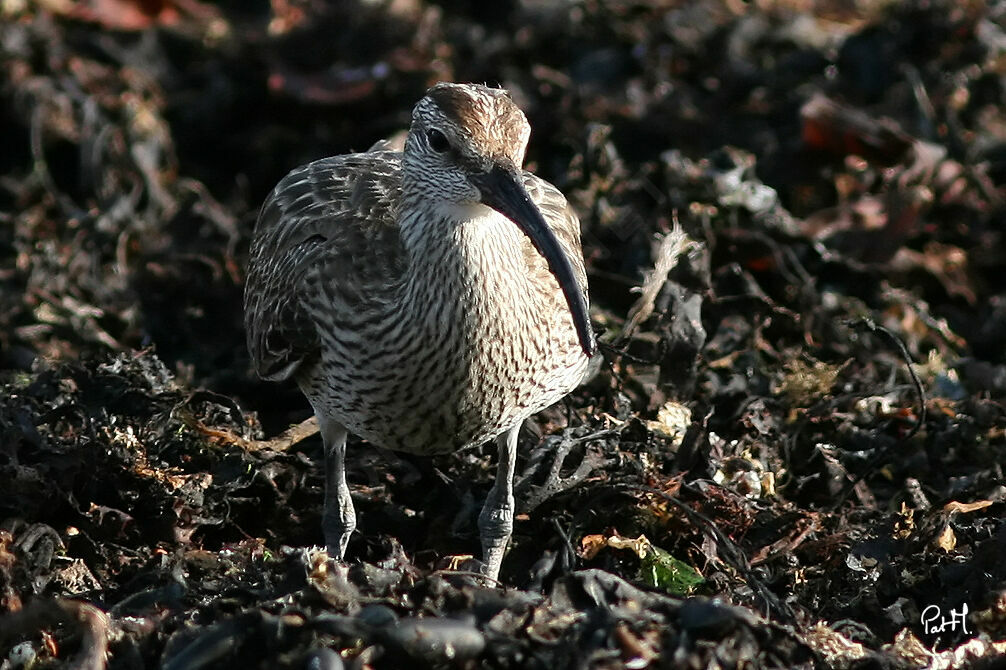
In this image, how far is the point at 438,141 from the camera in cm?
485

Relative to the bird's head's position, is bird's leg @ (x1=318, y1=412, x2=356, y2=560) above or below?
below

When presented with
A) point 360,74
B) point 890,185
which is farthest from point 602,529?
point 360,74

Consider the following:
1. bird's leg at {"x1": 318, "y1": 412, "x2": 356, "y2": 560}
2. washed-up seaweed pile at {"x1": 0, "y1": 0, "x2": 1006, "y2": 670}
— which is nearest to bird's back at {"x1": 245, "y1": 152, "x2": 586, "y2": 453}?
bird's leg at {"x1": 318, "y1": 412, "x2": 356, "y2": 560}

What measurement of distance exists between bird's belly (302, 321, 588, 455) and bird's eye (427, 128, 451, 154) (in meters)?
0.66

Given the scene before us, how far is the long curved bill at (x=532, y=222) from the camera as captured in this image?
4609 millimetres

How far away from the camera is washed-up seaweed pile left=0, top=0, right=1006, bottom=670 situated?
4.37 meters

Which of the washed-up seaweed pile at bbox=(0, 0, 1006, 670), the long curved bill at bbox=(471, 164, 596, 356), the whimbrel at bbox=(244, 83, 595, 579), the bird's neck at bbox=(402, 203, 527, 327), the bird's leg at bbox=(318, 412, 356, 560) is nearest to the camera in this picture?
the washed-up seaweed pile at bbox=(0, 0, 1006, 670)

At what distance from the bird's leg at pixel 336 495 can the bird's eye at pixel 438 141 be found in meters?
1.23

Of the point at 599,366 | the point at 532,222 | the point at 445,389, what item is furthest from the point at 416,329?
the point at 599,366

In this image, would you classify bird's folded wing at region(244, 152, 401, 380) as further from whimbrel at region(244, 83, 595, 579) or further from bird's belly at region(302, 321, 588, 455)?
bird's belly at region(302, 321, 588, 455)

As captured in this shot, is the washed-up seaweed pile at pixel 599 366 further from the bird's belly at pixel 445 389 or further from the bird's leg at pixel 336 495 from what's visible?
the bird's belly at pixel 445 389

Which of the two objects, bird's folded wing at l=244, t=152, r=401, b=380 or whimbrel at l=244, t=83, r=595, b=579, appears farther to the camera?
bird's folded wing at l=244, t=152, r=401, b=380

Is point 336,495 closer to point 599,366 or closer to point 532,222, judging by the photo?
point 599,366

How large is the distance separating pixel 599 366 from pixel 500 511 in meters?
0.88
